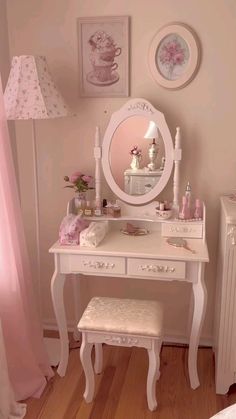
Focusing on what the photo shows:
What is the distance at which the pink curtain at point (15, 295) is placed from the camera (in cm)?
212

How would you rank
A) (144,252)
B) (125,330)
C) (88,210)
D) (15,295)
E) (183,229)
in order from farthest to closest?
(88,210) < (183,229) < (15,295) < (144,252) < (125,330)

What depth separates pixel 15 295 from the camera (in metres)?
2.22

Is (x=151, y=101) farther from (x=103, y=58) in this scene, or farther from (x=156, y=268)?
(x=156, y=268)

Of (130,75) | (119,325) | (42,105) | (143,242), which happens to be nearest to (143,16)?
(130,75)

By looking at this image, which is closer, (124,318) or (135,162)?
(124,318)

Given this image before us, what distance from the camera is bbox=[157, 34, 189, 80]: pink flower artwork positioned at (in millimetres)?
2283

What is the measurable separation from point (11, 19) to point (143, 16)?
0.80 m

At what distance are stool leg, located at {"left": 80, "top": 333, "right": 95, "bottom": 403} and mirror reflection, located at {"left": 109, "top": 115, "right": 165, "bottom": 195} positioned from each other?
3.02ft

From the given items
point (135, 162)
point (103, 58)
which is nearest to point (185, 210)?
point (135, 162)

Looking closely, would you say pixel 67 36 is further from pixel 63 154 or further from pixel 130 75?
pixel 63 154

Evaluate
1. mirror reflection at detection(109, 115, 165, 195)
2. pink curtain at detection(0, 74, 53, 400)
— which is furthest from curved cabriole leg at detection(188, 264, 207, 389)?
pink curtain at detection(0, 74, 53, 400)

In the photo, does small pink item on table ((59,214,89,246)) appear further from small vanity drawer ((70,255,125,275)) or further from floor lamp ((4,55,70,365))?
floor lamp ((4,55,70,365))

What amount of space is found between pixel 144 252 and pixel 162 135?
708 mm

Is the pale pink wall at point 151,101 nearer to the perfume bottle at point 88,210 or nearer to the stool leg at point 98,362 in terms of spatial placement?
the perfume bottle at point 88,210
